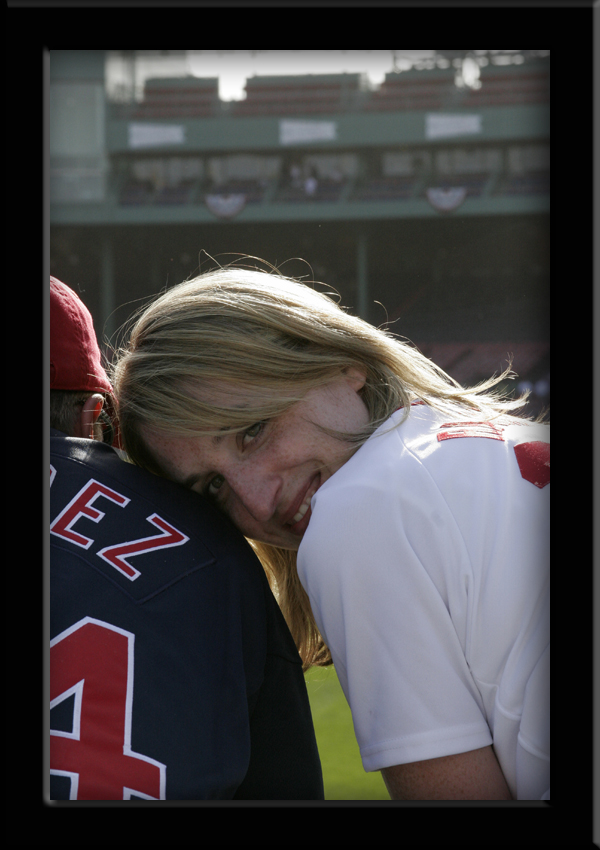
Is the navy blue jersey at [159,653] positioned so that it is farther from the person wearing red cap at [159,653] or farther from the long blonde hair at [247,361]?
the long blonde hair at [247,361]

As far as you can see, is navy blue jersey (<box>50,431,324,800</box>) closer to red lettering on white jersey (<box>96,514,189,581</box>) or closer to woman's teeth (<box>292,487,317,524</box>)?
red lettering on white jersey (<box>96,514,189,581</box>)

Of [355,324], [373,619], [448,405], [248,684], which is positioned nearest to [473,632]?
[373,619]

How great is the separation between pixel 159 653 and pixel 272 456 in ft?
1.44

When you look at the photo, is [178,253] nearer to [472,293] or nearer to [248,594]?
[472,293]

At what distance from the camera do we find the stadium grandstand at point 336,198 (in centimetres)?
1609

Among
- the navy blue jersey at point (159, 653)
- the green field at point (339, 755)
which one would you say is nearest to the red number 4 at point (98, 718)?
the navy blue jersey at point (159, 653)

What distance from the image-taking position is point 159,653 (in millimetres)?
818

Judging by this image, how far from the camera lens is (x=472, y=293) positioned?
Answer: 56.2ft

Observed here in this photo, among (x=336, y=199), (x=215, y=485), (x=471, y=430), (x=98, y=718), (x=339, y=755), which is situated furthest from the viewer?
(x=336, y=199)

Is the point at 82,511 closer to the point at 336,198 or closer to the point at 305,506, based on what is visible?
the point at 305,506

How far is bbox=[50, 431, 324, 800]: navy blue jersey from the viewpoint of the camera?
0.76 meters

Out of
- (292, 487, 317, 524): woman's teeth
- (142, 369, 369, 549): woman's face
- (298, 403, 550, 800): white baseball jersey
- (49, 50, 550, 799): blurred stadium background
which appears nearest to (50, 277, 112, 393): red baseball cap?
(142, 369, 369, 549): woman's face

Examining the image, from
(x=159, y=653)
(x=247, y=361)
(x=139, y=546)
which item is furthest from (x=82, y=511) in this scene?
(x=247, y=361)

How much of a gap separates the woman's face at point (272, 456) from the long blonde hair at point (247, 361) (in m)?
0.02
